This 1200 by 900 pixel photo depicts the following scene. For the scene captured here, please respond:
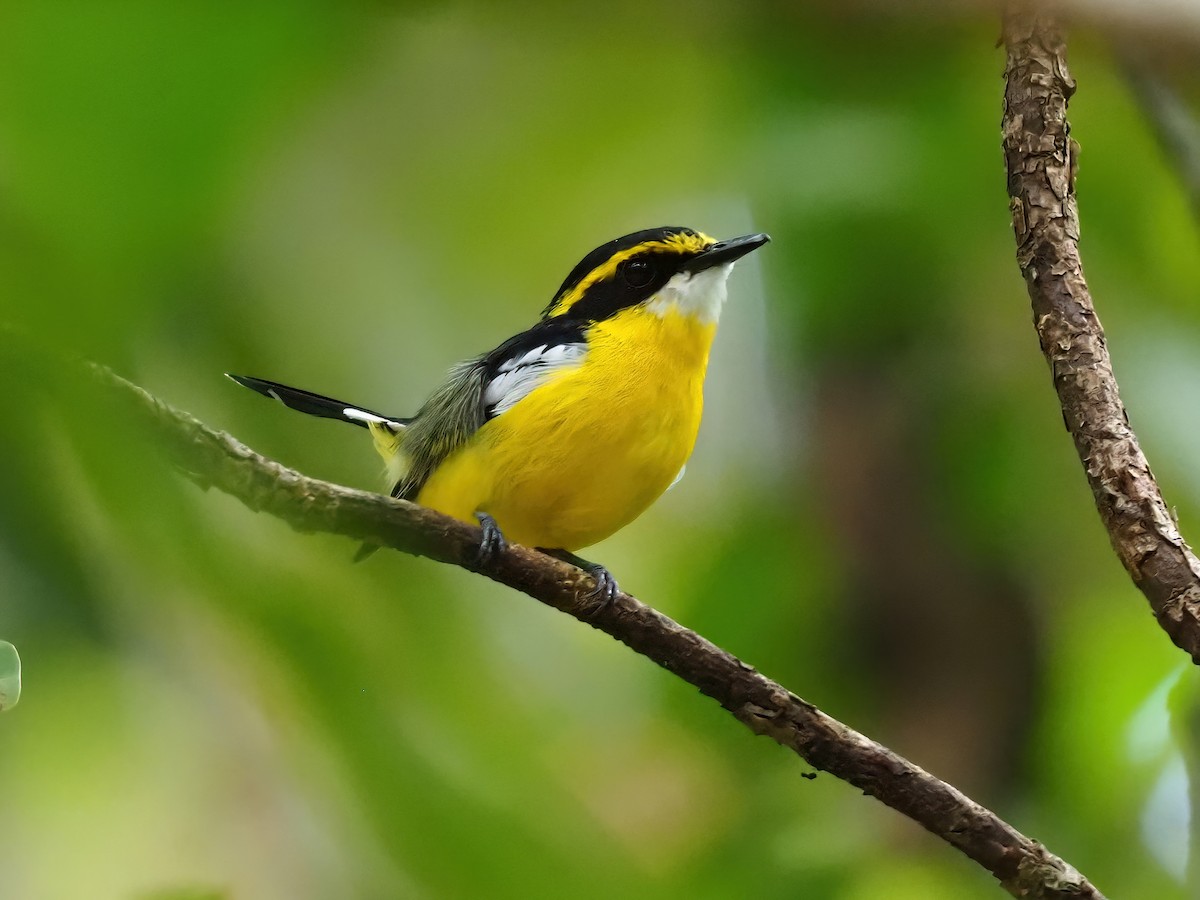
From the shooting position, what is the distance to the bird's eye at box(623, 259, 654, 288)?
3.04 feet

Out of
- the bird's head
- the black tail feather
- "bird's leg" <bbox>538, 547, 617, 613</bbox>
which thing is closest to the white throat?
the bird's head

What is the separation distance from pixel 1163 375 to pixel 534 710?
64 cm

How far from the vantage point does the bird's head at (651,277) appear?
2.94 feet

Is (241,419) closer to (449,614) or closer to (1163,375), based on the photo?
(449,614)

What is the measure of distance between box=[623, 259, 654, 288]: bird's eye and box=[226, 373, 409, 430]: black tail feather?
37cm

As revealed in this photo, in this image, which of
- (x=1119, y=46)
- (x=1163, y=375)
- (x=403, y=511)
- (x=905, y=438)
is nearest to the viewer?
(x=1119, y=46)

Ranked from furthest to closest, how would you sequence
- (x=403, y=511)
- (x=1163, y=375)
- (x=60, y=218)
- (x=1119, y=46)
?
(x=1163, y=375) → (x=403, y=511) → (x=1119, y=46) → (x=60, y=218)

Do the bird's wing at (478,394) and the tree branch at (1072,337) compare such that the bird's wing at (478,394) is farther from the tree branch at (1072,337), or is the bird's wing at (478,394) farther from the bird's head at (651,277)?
the tree branch at (1072,337)

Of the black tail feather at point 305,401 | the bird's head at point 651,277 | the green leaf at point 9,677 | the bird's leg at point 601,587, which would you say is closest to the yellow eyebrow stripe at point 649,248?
the bird's head at point 651,277

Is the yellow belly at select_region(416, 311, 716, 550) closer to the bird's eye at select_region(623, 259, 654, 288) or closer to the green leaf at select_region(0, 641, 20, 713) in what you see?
the bird's eye at select_region(623, 259, 654, 288)

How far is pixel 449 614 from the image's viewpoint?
0.29 metres

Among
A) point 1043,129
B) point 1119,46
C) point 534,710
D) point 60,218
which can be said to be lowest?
point 534,710

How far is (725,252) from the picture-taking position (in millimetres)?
860

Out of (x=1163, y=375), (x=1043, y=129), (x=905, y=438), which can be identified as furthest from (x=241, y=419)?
(x=905, y=438)
